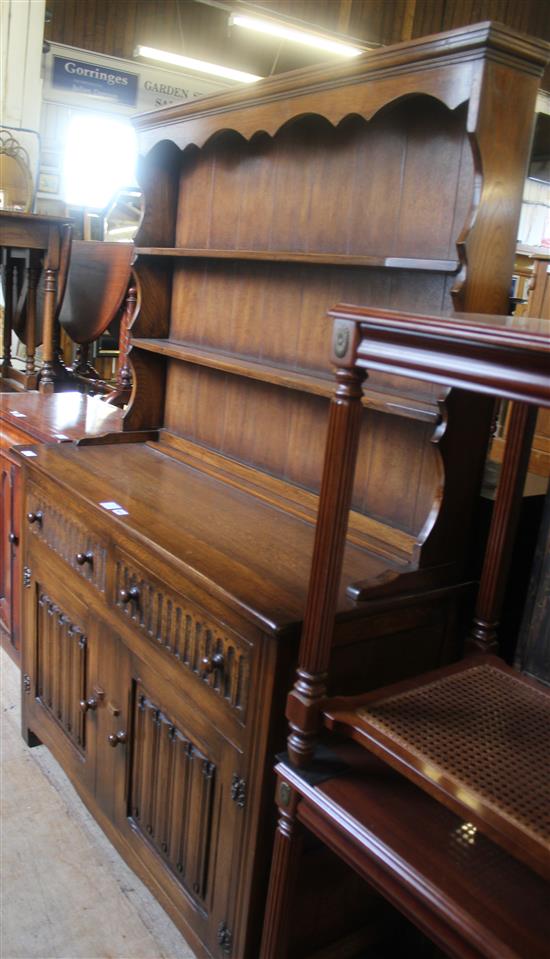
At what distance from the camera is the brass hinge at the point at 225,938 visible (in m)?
1.45

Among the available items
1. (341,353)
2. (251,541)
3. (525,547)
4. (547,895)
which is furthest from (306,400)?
(547,895)

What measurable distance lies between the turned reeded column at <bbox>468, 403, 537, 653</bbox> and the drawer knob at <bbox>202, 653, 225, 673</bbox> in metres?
0.51

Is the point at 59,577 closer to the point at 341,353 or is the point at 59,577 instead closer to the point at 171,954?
the point at 171,954

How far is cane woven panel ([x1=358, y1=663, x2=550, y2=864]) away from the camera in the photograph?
99cm

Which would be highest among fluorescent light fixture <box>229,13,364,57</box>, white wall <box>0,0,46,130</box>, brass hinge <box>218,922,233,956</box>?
fluorescent light fixture <box>229,13,364,57</box>

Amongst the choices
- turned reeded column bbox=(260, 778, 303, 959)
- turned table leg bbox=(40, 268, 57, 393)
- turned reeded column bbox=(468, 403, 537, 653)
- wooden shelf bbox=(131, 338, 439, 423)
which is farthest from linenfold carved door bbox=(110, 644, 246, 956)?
turned table leg bbox=(40, 268, 57, 393)

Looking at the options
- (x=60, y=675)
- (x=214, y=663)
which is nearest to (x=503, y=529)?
(x=214, y=663)

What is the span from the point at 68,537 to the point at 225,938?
0.98 m

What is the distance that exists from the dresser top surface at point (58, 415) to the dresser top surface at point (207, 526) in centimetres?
29

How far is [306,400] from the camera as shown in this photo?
6.20 feet

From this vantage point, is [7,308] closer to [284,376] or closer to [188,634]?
[284,376]

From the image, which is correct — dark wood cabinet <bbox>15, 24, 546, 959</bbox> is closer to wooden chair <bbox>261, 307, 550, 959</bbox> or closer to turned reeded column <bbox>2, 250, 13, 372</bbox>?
wooden chair <bbox>261, 307, 550, 959</bbox>

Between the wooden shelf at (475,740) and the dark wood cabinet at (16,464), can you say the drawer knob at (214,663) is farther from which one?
the dark wood cabinet at (16,464)

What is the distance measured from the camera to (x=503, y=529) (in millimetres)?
1449
